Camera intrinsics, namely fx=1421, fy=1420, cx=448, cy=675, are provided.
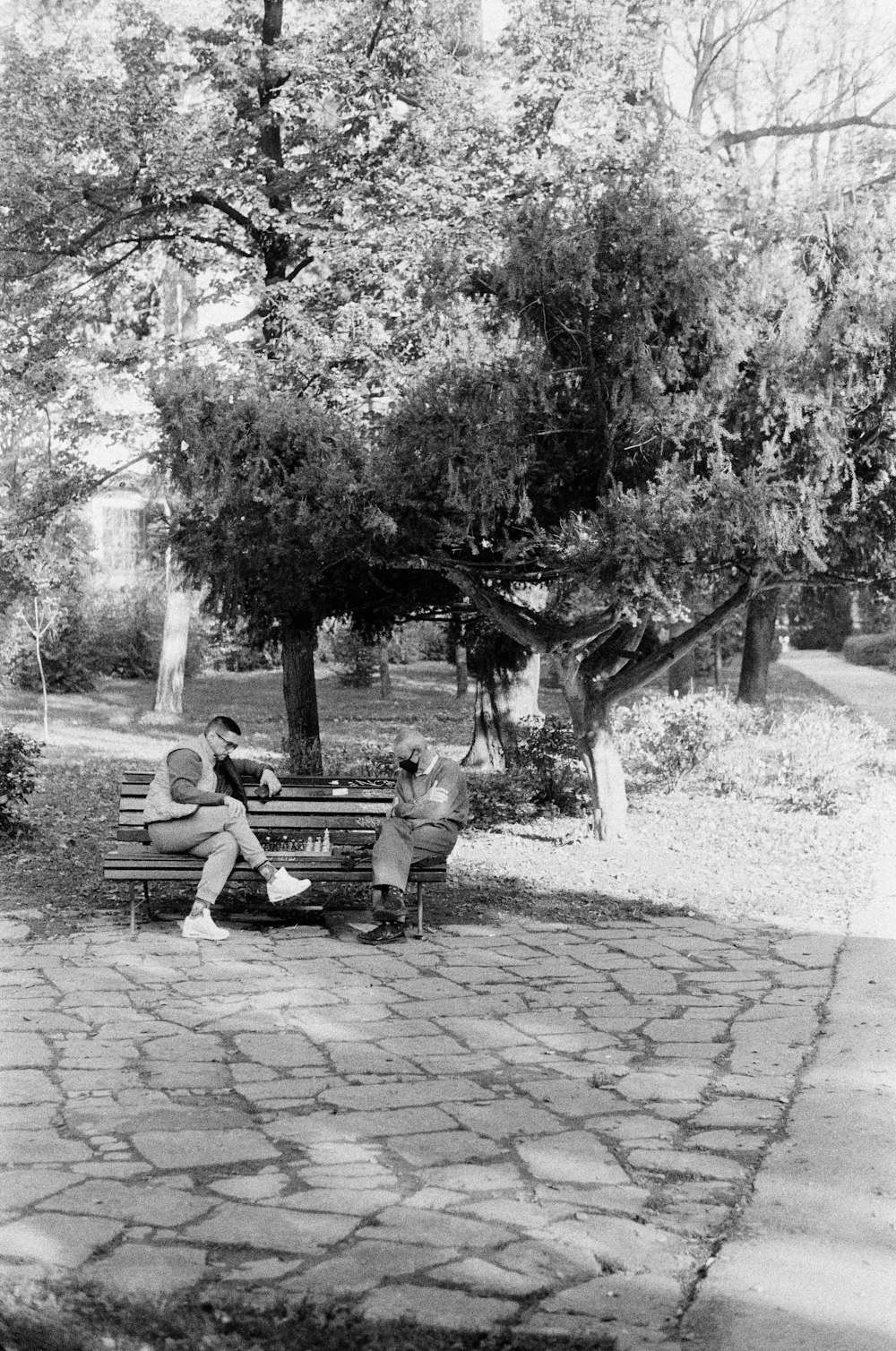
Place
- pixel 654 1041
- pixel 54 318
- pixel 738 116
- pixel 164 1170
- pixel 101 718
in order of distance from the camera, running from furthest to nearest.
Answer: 1. pixel 101 718
2. pixel 738 116
3. pixel 54 318
4. pixel 654 1041
5. pixel 164 1170

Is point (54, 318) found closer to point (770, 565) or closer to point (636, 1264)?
point (770, 565)

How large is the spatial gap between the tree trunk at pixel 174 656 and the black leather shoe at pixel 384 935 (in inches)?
742

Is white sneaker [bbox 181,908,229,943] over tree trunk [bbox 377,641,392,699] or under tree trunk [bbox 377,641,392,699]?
under

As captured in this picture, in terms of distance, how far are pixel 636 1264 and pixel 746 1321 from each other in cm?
43

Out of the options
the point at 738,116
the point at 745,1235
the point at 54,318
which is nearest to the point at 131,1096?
the point at 745,1235

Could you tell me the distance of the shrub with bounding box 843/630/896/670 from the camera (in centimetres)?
3770

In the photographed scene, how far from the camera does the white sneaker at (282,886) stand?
8.34 metres

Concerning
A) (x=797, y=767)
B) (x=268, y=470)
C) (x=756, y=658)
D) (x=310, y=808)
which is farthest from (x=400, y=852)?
(x=756, y=658)

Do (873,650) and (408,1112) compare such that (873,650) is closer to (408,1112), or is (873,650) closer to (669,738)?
(669,738)

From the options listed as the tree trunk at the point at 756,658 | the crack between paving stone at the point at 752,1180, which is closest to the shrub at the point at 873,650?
the tree trunk at the point at 756,658

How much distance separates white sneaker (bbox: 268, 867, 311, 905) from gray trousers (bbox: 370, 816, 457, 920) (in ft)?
1.52

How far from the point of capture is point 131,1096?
5.35 meters

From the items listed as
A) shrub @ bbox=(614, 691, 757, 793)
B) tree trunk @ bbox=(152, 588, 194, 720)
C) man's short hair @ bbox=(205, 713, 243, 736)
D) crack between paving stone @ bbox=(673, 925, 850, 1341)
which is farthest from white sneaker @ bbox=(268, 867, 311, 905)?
tree trunk @ bbox=(152, 588, 194, 720)

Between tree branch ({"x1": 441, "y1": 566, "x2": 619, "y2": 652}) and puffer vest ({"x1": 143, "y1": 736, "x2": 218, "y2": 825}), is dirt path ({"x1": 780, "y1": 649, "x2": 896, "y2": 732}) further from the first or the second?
puffer vest ({"x1": 143, "y1": 736, "x2": 218, "y2": 825})
